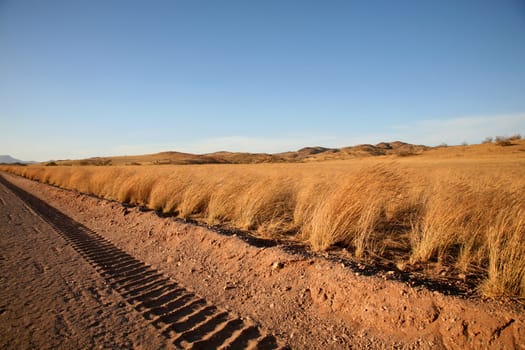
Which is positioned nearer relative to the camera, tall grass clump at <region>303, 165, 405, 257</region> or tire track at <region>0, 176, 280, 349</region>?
tire track at <region>0, 176, 280, 349</region>

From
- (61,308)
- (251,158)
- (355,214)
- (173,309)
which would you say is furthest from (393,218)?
(251,158)

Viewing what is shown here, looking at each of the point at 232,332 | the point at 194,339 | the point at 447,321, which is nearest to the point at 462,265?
the point at 447,321

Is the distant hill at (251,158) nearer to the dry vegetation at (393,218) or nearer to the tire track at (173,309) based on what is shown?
the dry vegetation at (393,218)

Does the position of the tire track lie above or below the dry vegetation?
below

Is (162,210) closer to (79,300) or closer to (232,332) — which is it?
(79,300)

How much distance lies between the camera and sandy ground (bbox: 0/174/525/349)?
7.28 feet

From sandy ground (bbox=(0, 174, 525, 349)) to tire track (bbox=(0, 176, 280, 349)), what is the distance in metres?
0.04

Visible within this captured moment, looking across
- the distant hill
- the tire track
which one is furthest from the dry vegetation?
the distant hill

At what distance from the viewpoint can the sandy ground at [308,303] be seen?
2.22 m

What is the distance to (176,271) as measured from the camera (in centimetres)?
402

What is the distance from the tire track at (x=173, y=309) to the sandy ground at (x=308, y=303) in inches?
1.4

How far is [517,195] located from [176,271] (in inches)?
216

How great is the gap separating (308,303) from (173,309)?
1.41 metres

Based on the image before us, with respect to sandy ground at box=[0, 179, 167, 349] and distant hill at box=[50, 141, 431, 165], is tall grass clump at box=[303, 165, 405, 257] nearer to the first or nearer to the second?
sandy ground at box=[0, 179, 167, 349]
